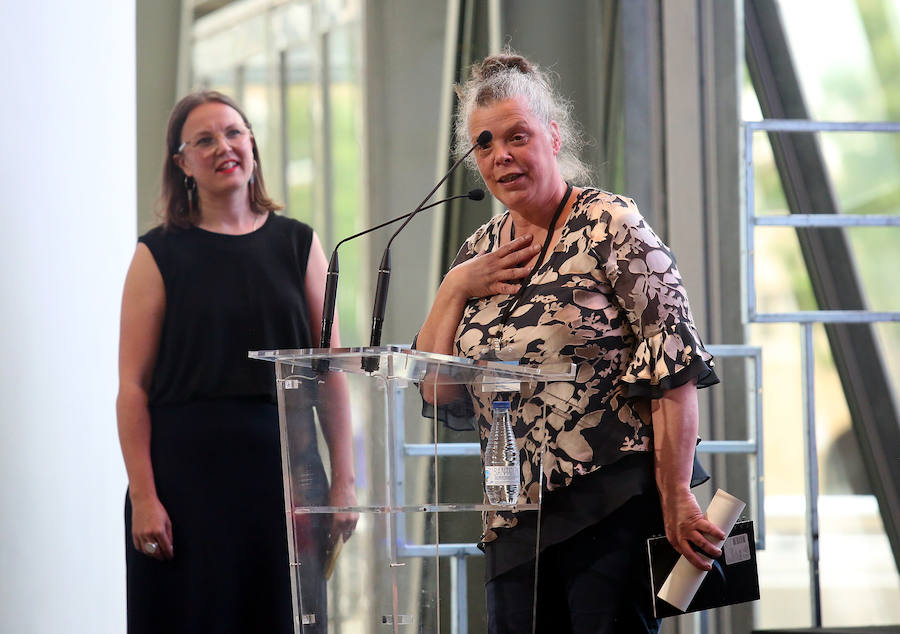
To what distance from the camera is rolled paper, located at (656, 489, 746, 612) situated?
1705mm

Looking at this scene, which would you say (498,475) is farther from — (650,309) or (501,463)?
(650,309)

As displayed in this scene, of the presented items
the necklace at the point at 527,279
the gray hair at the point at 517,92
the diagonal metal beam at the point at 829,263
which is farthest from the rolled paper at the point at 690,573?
the diagonal metal beam at the point at 829,263

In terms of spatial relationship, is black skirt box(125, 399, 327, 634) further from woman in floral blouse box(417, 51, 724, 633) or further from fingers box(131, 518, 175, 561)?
woman in floral blouse box(417, 51, 724, 633)

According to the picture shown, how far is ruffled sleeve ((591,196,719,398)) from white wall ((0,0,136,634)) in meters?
1.58

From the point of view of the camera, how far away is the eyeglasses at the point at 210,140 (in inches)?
106

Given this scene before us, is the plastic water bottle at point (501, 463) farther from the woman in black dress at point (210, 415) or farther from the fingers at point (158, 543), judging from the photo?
the fingers at point (158, 543)

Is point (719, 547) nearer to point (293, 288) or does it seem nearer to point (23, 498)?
point (293, 288)

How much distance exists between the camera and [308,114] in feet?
10.4

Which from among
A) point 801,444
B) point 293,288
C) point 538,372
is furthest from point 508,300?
Answer: point 801,444

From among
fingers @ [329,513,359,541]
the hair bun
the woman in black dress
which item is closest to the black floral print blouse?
fingers @ [329,513,359,541]

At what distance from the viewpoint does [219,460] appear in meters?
2.55

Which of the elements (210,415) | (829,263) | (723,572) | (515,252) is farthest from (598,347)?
(829,263)

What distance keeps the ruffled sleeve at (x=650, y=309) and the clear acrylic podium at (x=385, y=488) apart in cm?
20

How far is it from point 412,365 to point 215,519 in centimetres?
125
